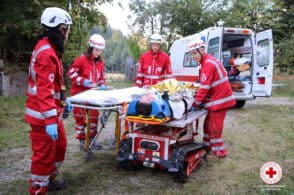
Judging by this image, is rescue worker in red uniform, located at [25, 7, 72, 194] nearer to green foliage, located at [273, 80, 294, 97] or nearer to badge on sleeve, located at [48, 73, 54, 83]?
badge on sleeve, located at [48, 73, 54, 83]

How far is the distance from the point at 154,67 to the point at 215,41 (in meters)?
3.60

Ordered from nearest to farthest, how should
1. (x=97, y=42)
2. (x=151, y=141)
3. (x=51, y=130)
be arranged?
(x=51, y=130)
(x=151, y=141)
(x=97, y=42)

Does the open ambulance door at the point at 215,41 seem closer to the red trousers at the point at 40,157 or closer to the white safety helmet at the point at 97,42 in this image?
the white safety helmet at the point at 97,42

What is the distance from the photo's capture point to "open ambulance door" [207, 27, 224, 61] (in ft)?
28.1

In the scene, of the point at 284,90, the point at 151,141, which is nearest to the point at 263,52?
the point at 284,90

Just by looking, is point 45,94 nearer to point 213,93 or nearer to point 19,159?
point 19,159

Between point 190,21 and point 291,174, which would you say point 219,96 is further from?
point 190,21

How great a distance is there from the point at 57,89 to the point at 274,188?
2.69m

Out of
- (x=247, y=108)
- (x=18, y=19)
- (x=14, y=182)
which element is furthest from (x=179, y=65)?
→ (x=14, y=182)

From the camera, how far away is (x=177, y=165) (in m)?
3.85

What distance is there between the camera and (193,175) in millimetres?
4234

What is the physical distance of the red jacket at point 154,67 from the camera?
5.75 meters

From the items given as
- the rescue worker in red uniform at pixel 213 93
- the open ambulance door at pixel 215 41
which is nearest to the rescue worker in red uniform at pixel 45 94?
the rescue worker in red uniform at pixel 213 93

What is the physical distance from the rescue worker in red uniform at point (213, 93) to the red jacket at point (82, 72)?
60.4 inches
